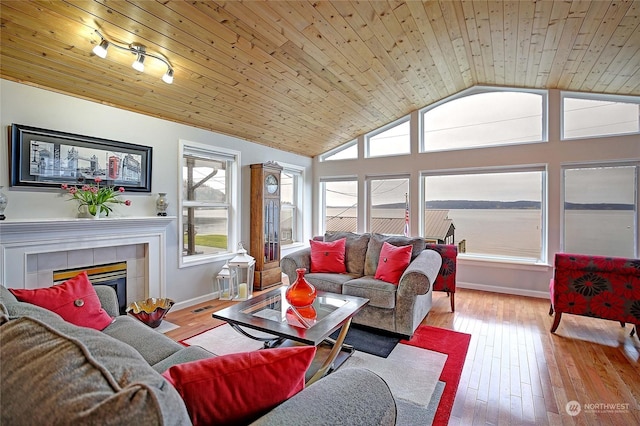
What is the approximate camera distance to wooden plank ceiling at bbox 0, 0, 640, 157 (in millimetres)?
2209

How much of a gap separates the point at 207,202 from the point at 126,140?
129 centimetres

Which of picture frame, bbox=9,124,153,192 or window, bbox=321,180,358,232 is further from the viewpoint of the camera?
window, bbox=321,180,358,232

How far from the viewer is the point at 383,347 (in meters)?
2.69

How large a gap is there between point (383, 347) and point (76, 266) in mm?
2966

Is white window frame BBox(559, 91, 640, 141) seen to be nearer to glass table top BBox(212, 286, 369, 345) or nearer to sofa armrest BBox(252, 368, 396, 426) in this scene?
glass table top BBox(212, 286, 369, 345)

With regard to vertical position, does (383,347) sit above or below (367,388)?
below

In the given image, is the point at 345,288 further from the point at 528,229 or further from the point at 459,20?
the point at 528,229

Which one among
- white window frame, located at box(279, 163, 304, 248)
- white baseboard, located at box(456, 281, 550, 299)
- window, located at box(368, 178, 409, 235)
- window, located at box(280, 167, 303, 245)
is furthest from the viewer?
white window frame, located at box(279, 163, 304, 248)

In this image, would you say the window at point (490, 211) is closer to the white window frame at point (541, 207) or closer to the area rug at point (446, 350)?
the white window frame at point (541, 207)

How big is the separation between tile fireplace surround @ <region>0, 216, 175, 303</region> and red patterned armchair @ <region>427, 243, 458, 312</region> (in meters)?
3.24

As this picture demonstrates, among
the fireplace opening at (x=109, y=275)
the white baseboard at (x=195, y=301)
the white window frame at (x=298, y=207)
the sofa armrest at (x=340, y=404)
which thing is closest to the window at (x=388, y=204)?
the white window frame at (x=298, y=207)

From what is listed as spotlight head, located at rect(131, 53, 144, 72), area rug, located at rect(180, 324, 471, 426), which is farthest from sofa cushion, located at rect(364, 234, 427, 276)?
spotlight head, located at rect(131, 53, 144, 72)

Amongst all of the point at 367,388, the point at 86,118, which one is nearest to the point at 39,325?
the point at 367,388

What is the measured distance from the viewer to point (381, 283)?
3068 mm
